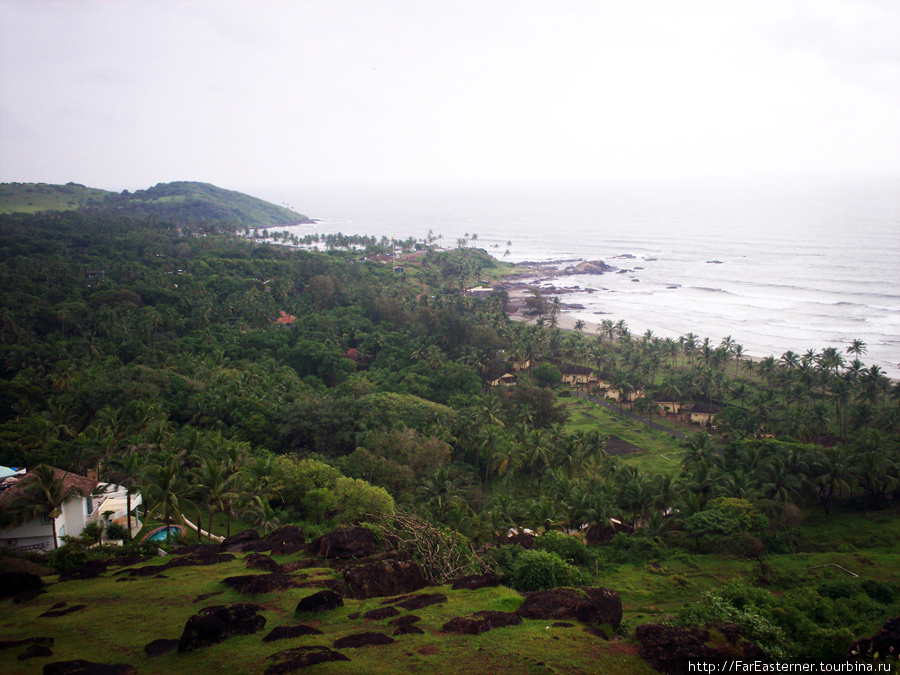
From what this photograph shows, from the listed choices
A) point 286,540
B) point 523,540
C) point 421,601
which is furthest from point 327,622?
point 523,540

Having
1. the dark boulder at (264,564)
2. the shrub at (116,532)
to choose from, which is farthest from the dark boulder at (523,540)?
the shrub at (116,532)

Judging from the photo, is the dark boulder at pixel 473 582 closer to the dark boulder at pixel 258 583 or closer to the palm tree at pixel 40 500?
the dark boulder at pixel 258 583

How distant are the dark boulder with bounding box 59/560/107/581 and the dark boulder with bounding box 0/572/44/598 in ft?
5.82

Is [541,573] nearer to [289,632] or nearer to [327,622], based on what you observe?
[327,622]

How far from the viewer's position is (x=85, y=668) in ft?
47.8

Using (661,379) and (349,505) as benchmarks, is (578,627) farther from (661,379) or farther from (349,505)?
(661,379)

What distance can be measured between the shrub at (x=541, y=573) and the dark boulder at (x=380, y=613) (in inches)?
281

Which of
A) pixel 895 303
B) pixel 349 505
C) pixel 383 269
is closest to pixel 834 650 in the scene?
pixel 349 505

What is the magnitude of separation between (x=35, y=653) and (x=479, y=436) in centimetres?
3242

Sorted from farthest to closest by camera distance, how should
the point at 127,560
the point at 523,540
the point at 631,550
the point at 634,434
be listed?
the point at 634,434 < the point at 631,550 < the point at 523,540 < the point at 127,560

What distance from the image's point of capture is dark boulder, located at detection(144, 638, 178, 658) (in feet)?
A: 52.3

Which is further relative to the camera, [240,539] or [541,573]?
[240,539]

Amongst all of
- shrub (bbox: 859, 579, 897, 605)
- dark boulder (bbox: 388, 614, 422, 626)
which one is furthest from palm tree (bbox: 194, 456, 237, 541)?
shrub (bbox: 859, 579, 897, 605)

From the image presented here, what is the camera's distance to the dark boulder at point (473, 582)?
22688mm
